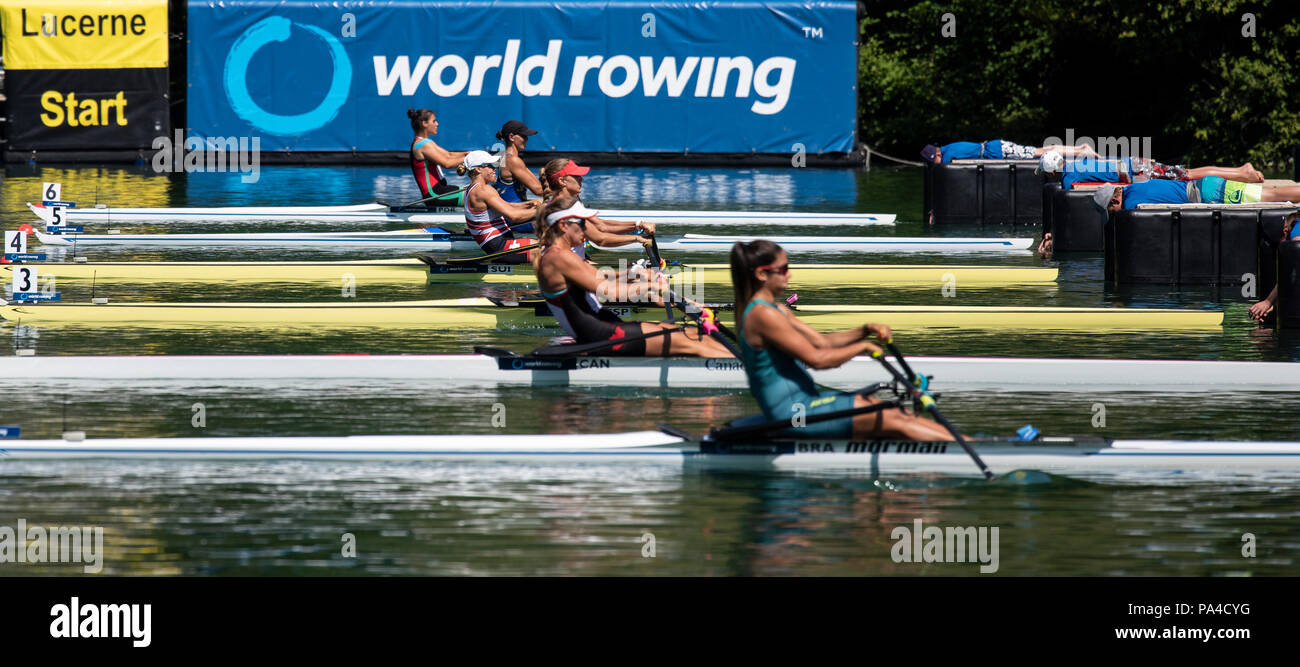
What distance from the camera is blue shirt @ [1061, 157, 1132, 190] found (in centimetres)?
1772

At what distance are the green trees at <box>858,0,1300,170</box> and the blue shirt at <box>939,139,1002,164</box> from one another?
22.3ft

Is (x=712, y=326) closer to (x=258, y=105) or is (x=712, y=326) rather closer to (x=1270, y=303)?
(x=1270, y=303)

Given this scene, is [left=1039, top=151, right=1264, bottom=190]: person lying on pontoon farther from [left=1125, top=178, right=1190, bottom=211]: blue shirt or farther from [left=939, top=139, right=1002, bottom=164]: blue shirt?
[left=939, top=139, right=1002, bottom=164]: blue shirt

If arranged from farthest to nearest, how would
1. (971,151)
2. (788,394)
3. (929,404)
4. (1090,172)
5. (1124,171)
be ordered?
(971,151)
(1090,172)
(1124,171)
(788,394)
(929,404)

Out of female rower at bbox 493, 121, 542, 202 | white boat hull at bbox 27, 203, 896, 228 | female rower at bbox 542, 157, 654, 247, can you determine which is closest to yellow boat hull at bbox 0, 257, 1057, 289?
female rower at bbox 493, 121, 542, 202

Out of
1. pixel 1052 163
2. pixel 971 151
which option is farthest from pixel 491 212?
pixel 971 151

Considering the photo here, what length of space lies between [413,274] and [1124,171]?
278 inches

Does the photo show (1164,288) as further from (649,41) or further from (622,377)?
(649,41)

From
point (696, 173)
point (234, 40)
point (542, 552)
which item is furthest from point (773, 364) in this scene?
point (234, 40)

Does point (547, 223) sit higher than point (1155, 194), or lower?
lower

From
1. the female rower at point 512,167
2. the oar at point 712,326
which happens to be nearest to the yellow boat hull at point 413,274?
the female rower at point 512,167

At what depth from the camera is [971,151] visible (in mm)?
21391

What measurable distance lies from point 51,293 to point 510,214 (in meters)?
4.06

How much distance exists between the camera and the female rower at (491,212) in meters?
15.4
